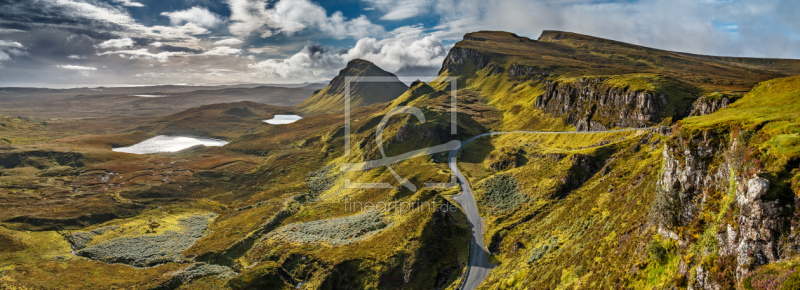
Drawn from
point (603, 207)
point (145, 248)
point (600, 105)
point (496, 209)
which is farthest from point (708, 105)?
point (145, 248)

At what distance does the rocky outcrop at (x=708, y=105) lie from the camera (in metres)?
86.7

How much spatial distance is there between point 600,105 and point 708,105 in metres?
36.6

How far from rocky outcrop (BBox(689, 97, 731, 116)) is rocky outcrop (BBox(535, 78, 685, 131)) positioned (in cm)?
869

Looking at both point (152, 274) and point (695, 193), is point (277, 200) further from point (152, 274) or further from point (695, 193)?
point (695, 193)

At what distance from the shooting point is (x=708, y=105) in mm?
91250

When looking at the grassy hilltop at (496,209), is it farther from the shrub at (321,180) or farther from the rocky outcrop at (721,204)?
the shrub at (321,180)

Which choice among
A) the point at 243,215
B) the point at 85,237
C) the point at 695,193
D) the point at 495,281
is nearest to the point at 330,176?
the point at 243,215

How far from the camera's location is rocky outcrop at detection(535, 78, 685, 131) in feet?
352

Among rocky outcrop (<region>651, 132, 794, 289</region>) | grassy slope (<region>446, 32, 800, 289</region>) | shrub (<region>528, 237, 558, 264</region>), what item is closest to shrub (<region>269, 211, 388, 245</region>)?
grassy slope (<region>446, 32, 800, 289</region>)

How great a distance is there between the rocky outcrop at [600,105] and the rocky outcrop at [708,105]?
869cm

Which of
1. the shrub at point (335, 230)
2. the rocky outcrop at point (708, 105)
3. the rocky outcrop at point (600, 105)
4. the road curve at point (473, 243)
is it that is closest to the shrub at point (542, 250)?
the road curve at point (473, 243)

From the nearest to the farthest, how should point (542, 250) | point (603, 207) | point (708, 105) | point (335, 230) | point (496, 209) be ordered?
point (542, 250), point (603, 207), point (496, 209), point (335, 230), point (708, 105)

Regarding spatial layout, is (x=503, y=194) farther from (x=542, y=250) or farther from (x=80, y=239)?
(x=80, y=239)

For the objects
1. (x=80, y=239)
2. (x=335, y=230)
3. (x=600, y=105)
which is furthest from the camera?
(x=600, y=105)
